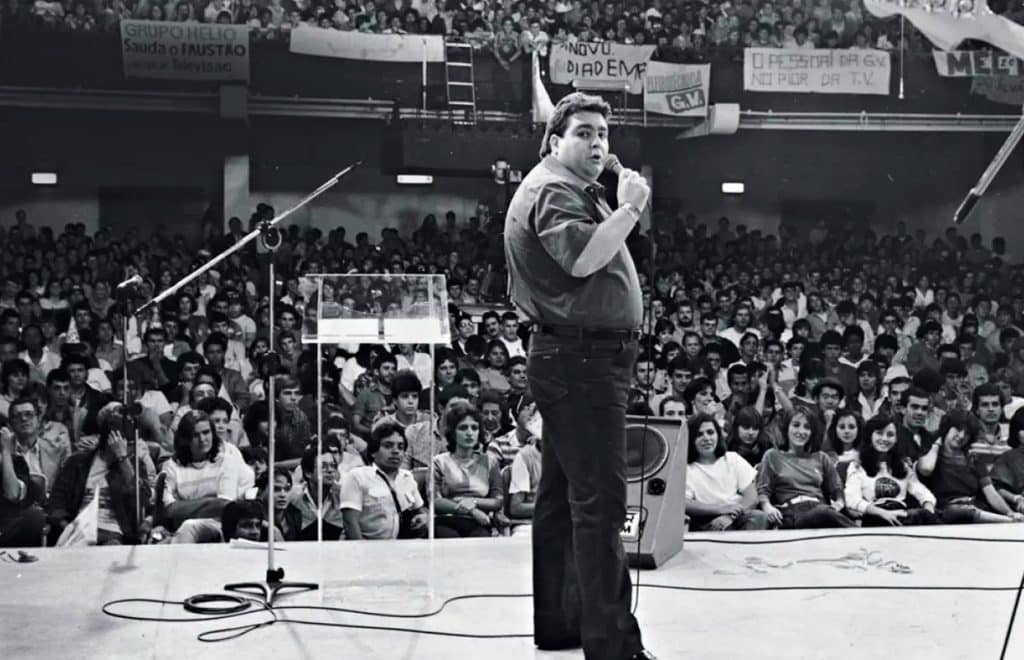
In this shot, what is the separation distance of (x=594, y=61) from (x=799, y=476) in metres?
7.18

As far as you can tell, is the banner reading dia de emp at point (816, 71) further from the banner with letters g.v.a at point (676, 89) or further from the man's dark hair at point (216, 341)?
the man's dark hair at point (216, 341)

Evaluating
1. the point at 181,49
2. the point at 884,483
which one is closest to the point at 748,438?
the point at 884,483

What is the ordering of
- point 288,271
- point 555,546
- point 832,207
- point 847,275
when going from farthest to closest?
point 832,207 < point 847,275 < point 288,271 < point 555,546

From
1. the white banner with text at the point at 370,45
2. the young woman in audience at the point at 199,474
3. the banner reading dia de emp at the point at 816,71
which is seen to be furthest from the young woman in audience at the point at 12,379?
the banner reading dia de emp at the point at 816,71

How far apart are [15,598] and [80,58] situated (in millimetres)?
9422

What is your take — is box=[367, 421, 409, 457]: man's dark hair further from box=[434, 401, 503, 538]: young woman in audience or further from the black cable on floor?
the black cable on floor

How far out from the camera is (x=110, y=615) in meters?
3.36

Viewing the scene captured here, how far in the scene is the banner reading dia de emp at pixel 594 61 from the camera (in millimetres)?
11773

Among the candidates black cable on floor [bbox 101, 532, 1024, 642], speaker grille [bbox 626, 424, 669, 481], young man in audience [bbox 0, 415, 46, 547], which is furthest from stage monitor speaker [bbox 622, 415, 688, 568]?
young man in audience [bbox 0, 415, 46, 547]

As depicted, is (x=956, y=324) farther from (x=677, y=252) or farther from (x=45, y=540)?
(x=45, y=540)

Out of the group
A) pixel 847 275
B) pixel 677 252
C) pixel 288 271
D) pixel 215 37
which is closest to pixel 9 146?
pixel 215 37

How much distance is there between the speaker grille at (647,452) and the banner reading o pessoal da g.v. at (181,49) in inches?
338

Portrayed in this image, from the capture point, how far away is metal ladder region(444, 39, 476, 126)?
11945 mm

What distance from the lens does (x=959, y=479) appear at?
224 inches
